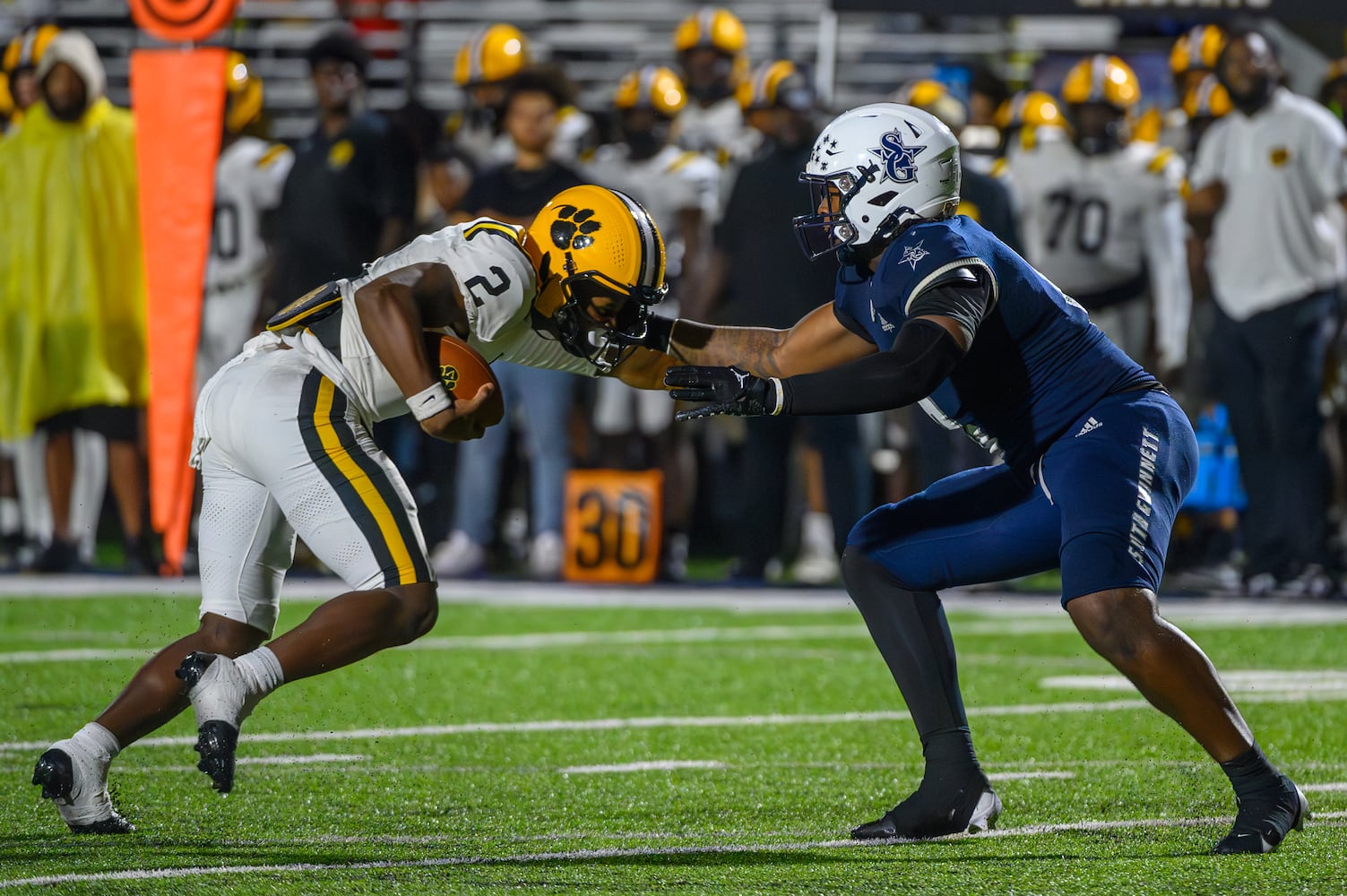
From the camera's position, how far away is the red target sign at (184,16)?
9938mm

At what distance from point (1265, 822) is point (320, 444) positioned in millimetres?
2193

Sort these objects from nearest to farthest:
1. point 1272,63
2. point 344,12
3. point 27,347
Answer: point 1272,63, point 27,347, point 344,12

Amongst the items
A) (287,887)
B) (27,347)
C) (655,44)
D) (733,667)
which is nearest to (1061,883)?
(287,887)

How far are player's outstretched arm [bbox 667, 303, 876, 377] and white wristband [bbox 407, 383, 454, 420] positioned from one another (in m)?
0.85

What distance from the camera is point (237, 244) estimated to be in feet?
35.8

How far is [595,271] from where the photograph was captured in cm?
496

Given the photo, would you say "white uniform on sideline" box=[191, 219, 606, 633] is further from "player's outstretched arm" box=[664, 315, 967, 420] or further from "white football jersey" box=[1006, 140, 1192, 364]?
"white football jersey" box=[1006, 140, 1192, 364]

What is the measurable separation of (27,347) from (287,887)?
729 centimetres

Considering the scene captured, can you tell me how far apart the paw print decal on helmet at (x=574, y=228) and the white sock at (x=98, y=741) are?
151 centimetres

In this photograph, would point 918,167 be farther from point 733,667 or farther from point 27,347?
point 27,347

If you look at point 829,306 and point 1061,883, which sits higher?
point 829,306

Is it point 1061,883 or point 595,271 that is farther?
point 595,271

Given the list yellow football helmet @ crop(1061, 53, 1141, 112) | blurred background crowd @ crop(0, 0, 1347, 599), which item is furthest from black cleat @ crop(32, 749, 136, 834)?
yellow football helmet @ crop(1061, 53, 1141, 112)

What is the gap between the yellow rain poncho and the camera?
1062cm
